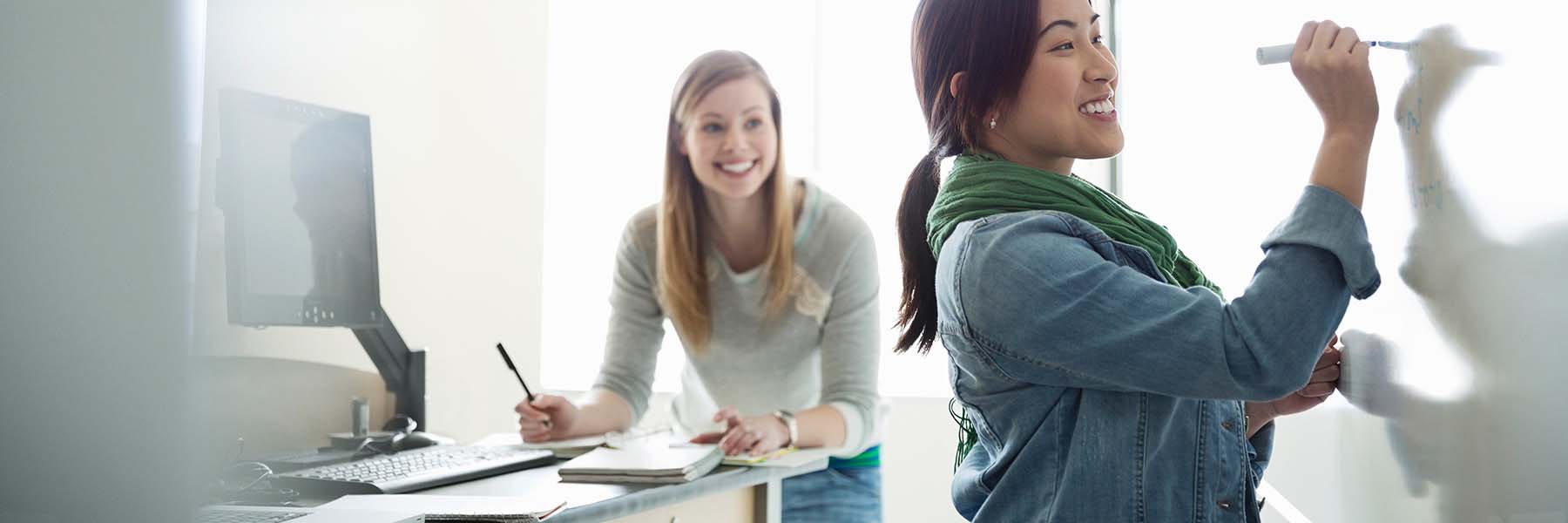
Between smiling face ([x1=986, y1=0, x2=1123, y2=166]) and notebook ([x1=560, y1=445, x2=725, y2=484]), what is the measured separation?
2.41 feet

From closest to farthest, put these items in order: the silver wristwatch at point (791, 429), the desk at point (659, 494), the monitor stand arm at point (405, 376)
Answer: the desk at point (659, 494) < the silver wristwatch at point (791, 429) < the monitor stand arm at point (405, 376)

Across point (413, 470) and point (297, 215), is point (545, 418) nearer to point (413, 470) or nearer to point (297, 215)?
point (413, 470)

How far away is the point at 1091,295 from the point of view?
787 mm

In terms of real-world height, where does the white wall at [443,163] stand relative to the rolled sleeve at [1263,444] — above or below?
above

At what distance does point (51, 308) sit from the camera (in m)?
0.19

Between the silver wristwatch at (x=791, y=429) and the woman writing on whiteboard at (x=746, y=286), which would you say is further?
the woman writing on whiteboard at (x=746, y=286)

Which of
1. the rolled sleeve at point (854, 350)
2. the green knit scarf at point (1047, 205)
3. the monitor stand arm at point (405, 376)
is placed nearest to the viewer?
the green knit scarf at point (1047, 205)

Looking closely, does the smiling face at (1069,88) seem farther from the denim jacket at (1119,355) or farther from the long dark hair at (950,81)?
the denim jacket at (1119,355)

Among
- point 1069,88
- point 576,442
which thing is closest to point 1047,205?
point 1069,88

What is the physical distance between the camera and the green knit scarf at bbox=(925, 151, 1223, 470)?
0.90 m

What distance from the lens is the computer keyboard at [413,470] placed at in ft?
4.50

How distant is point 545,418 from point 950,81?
1.10 m

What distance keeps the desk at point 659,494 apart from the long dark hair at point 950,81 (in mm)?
446

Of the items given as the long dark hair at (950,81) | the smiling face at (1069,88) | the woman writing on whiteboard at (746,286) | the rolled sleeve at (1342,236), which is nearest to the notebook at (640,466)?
the woman writing on whiteboard at (746,286)
